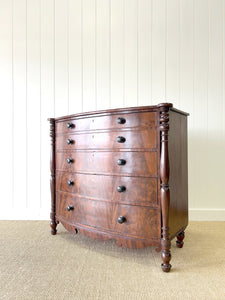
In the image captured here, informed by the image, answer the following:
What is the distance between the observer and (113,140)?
176cm

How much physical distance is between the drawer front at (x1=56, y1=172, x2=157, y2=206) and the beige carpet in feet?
1.50

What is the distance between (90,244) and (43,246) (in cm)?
40

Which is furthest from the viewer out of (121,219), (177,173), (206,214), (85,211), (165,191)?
(206,214)

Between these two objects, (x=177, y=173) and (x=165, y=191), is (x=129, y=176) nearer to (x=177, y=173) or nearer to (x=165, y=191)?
(x=165, y=191)

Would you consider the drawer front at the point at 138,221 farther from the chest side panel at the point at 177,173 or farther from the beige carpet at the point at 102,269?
the beige carpet at the point at 102,269

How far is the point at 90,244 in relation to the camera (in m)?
2.03

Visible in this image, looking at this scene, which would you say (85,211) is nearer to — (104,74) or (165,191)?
(165,191)

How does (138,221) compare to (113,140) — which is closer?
(138,221)

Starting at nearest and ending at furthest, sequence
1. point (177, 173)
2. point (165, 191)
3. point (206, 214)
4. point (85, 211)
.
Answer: point (165, 191) → point (177, 173) → point (85, 211) → point (206, 214)

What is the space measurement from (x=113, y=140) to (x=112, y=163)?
0.18 meters

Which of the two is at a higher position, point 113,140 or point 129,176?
point 113,140

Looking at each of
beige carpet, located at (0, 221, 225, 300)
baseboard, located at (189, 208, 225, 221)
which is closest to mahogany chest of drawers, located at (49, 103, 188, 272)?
beige carpet, located at (0, 221, 225, 300)

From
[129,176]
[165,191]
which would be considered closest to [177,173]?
[165,191]

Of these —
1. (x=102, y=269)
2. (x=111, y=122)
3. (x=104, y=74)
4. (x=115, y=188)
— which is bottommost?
(x=102, y=269)
